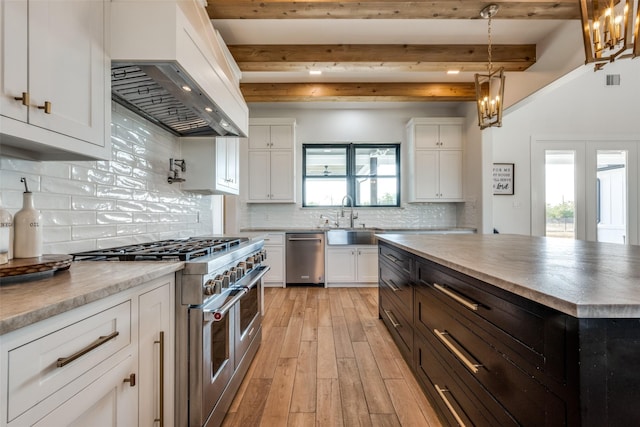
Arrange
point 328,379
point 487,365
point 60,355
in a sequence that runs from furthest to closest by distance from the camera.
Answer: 1. point 328,379
2. point 487,365
3. point 60,355

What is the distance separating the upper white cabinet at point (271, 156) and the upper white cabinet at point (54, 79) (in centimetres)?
338

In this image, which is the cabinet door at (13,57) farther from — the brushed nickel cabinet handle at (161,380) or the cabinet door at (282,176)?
the cabinet door at (282,176)

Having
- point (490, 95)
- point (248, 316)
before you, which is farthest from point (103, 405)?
point (490, 95)

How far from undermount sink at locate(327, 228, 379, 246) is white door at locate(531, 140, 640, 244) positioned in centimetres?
267

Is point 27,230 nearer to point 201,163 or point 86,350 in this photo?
point 86,350

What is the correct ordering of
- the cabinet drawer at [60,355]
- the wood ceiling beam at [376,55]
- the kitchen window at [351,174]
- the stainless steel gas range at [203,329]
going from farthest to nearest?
the kitchen window at [351,174] < the wood ceiling beam at [376,55] < the stainless steel gas range at [203,329] < the cabinet drawer at [60,355]

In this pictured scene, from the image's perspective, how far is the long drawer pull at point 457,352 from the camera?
3.66 feet

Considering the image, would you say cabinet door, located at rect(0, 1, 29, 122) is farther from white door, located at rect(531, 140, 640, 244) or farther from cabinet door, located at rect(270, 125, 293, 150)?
white door, located at rect(531, 140, 640, 244)

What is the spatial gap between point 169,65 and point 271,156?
3.34m

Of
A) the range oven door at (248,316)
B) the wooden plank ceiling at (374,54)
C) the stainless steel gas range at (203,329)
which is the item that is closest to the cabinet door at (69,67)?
the stainless steel gas range at (203,329)

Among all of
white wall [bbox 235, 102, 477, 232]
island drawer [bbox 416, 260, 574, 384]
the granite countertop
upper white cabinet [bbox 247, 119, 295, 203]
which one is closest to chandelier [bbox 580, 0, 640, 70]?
the granite countertop

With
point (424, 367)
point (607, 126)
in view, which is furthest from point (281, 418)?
point (607, 126)

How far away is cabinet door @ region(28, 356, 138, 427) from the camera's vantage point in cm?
69

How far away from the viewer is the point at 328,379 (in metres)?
1.95
